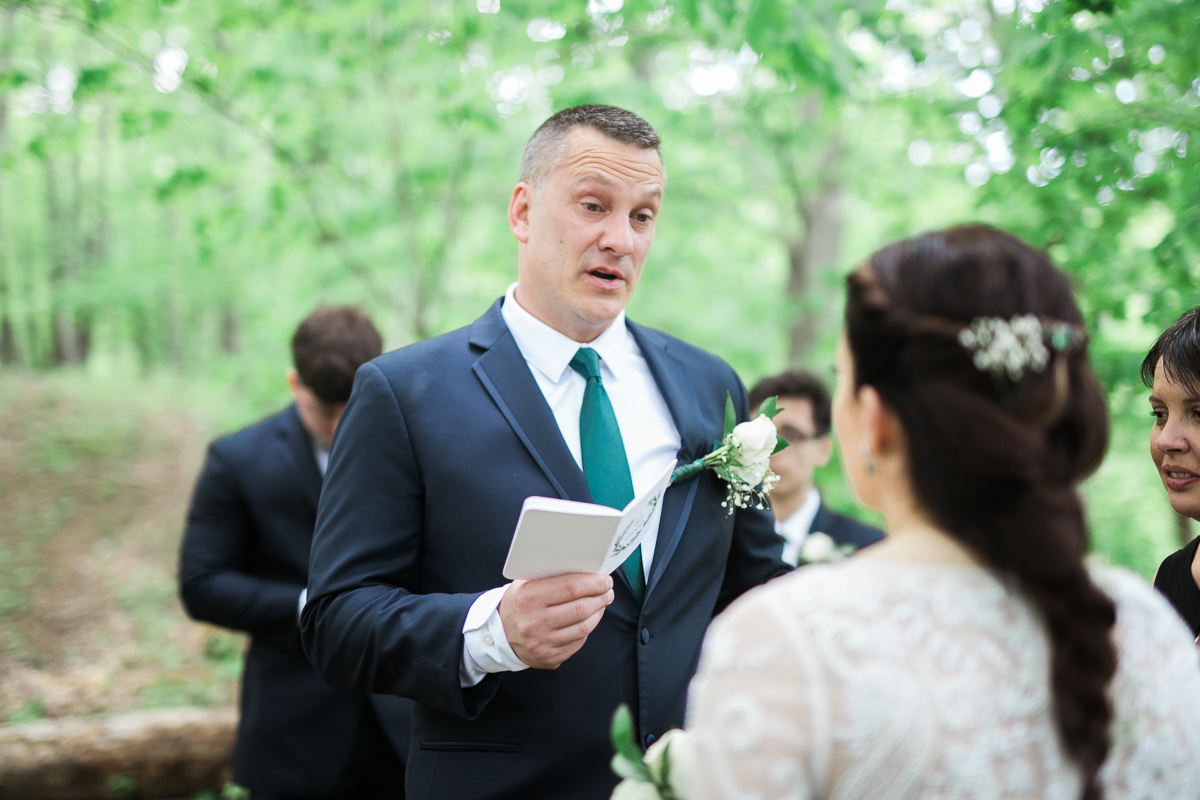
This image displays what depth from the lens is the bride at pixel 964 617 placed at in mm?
1137

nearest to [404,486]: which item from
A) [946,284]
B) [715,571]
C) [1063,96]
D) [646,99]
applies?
[715,571]

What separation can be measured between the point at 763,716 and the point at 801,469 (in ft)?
11.8

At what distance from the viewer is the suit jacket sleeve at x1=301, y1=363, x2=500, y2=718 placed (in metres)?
2.00

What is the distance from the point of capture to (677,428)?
250cm

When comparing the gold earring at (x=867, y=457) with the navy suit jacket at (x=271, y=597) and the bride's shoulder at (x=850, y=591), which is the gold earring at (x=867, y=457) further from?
the navy suit jacket at (x=271, y=597)

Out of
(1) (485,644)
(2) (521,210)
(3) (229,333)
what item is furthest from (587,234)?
(3) (229,333)

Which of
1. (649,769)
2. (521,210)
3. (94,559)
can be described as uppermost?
(521,210)

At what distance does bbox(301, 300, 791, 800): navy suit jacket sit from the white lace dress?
97cm

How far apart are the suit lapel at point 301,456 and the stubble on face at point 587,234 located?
164 centimetres

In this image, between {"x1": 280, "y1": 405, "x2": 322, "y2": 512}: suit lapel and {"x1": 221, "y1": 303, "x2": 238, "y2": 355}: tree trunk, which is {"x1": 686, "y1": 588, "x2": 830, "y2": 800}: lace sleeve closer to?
{"x1": 280, "y1": 405, "x2": 322, "y2": 512}: suit lapel

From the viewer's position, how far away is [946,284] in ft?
4.17

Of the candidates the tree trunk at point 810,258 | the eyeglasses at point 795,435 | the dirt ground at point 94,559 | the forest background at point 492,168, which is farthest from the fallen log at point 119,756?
the tree trunk at point 810,258

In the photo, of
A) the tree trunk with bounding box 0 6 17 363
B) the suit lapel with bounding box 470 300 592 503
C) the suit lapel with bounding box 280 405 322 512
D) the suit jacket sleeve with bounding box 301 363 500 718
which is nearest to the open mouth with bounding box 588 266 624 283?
the suit lapel with bounding box 470 300 592 503

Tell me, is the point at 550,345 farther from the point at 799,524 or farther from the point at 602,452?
the point at 799,524
